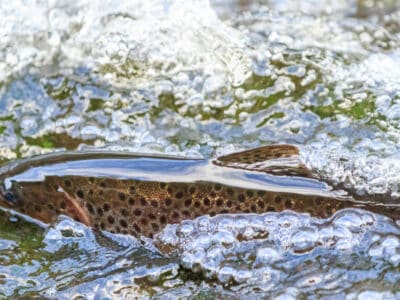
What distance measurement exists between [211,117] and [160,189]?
3.64 ft

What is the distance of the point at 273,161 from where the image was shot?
345cm

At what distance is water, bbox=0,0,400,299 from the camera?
3277 millimetres

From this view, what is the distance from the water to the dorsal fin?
12cm

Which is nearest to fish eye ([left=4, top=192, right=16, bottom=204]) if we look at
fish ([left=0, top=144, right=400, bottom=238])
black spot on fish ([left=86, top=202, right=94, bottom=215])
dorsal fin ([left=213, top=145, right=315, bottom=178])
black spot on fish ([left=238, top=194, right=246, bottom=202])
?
fish ([left=0, top=144, right=400, bottom=238])

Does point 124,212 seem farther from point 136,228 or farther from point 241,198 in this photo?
point 241,198

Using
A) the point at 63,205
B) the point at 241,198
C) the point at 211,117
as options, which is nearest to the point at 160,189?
the point at 241,198

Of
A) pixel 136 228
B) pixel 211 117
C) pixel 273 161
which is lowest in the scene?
pixel 136 228

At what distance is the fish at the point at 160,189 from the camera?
3.40 m

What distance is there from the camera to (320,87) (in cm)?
460

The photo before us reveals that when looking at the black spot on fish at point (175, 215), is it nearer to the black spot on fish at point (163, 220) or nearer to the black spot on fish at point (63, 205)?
the black spot on fish at point (163, 220)

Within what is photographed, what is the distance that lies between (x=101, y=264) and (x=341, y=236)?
1293mm

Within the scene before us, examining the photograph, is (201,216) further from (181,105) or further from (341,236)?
(181,105)

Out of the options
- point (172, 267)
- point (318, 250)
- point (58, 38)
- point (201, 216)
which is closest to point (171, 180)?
point (201, 216)

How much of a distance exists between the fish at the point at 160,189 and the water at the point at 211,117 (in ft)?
0.24
